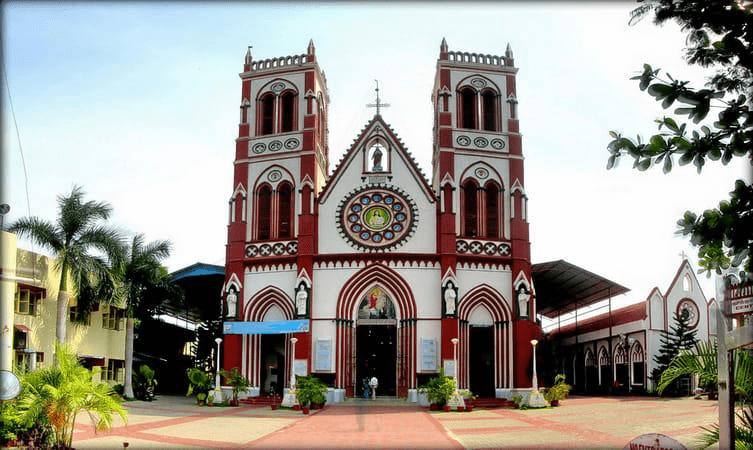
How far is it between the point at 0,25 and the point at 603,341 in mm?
42302

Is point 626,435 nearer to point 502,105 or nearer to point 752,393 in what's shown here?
point 752,393

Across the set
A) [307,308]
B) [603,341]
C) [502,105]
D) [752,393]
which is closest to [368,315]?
[307,308]

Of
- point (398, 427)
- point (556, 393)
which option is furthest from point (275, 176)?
point (398, 427)

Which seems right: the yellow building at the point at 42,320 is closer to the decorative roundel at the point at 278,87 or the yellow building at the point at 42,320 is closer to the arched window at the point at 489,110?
the decorative roundel at the point at 278,87

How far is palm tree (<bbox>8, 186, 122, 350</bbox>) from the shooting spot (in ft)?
104

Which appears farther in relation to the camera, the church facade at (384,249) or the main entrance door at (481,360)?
the main entrance door at (481,360)

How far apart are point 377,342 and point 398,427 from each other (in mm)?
14239

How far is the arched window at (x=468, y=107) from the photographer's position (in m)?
40.2

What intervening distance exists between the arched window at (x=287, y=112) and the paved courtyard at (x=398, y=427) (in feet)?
47.3

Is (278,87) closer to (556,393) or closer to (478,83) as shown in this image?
(478,83)

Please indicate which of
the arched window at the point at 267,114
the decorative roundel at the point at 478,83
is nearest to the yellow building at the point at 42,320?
the arched window at the point at 267,114

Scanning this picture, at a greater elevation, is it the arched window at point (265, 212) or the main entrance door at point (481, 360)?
the arched window at point (265, 212)

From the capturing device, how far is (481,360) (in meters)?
38.9

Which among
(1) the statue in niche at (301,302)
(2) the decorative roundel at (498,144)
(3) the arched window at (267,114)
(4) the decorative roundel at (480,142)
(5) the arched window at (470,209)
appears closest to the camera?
(1) the statue in niche at (301,302)
